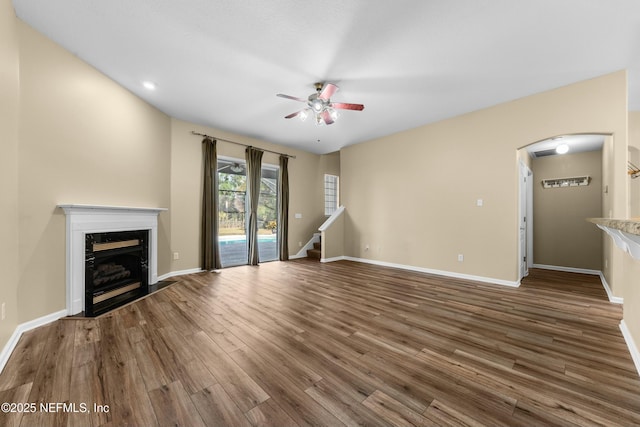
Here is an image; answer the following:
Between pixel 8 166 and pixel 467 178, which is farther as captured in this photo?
pixel 467 178

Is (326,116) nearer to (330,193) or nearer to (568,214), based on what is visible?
(330,193)

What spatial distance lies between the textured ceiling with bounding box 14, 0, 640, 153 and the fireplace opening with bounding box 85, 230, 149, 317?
221 cm

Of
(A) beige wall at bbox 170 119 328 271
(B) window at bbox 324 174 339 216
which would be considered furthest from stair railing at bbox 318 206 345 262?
(A) beige wall at bbox 170 119 328 271

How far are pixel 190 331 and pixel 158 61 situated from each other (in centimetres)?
311

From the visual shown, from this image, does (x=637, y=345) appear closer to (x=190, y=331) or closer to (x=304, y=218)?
(x=190, y=331)

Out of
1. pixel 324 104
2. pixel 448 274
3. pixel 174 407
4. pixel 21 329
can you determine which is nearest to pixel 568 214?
pixel 448 274

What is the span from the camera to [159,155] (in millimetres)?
4316

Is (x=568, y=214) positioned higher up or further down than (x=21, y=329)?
higher up

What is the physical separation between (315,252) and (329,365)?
490 centimetres

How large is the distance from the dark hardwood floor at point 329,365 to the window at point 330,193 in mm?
4702

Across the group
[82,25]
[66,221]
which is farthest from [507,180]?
[66,221]

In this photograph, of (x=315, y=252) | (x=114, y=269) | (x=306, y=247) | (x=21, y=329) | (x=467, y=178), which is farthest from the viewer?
(x=306, y=247)

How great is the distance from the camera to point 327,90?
3178 mm

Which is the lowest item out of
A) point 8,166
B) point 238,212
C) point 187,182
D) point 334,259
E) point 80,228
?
point 334,259
